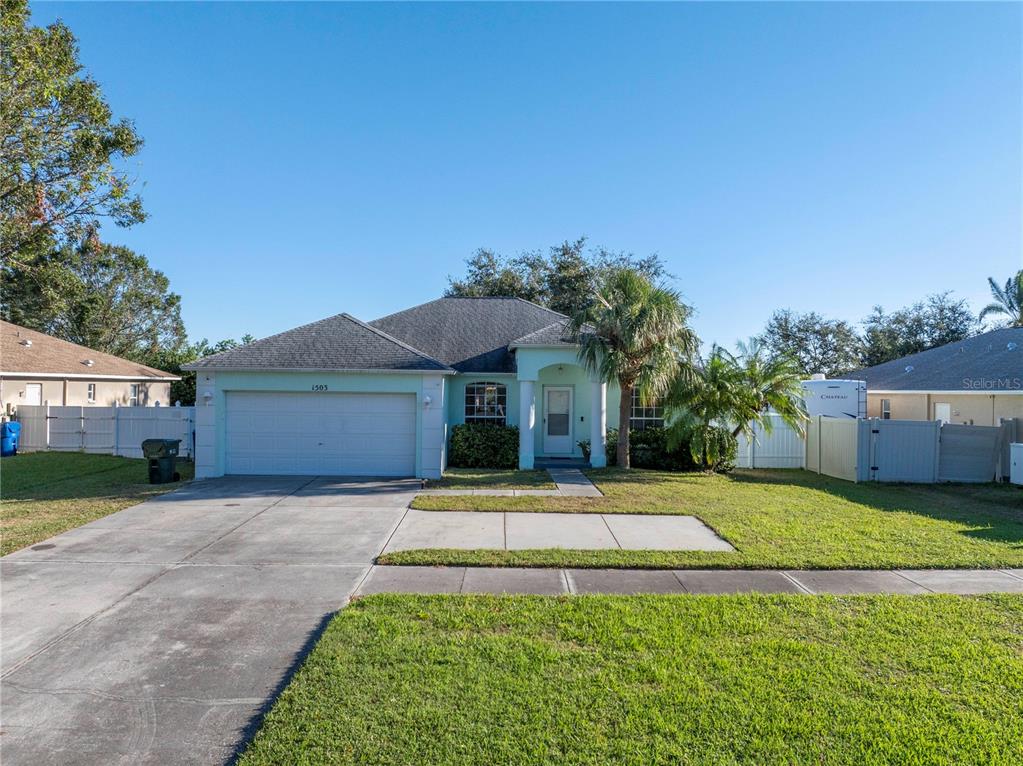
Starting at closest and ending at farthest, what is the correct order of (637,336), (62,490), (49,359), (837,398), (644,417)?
(62,490), (637,336), (644,417), (837,398), (49,359)

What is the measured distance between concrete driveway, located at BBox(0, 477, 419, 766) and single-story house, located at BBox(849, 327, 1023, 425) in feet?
55.7

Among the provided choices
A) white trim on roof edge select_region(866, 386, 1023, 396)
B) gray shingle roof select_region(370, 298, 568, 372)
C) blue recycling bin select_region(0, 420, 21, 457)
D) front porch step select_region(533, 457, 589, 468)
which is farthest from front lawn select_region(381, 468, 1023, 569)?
blue recycling bin select_region(0, 420, 21, 457)

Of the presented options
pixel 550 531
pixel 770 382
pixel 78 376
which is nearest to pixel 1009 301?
pixel 770 382

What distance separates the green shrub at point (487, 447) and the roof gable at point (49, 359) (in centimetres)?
1571

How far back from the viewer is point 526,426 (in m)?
15.6

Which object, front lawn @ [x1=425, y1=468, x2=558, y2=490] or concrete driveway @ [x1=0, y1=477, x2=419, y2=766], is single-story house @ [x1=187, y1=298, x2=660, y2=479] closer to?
front lawn @ [x1=425, y1=468, x2=558, y2=490]

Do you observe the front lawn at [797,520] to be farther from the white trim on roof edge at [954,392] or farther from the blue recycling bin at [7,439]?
the blue recycling bin at [7,439]

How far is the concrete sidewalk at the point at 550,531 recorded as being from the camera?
26.3 ft

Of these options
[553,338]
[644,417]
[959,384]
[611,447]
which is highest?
[553,338]

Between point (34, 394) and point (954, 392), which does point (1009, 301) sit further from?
point (34, 394)

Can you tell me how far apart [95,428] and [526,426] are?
14.0 meters

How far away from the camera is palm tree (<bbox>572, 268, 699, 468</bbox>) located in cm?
1410

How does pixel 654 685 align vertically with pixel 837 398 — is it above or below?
below

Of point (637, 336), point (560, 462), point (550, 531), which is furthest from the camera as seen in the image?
point (560, 462)
